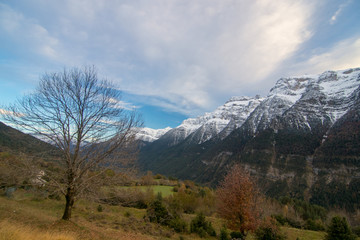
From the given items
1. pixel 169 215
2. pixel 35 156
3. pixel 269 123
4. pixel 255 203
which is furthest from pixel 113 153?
pixel 269 123

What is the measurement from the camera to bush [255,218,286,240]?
1630 centimetres

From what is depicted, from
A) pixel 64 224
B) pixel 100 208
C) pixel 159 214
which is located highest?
pixel 64 224

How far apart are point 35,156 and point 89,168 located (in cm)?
242

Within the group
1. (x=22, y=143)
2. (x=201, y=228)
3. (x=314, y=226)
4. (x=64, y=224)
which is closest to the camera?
(x=22, y=143)

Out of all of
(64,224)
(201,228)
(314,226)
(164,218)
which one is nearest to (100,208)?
(164,218)

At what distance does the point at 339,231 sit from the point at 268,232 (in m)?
8.66

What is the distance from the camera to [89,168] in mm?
9500

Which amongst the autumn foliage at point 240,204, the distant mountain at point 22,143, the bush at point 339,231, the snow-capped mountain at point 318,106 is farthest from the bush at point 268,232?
the snow-capped mountain at point 318,106

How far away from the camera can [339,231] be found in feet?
61.1

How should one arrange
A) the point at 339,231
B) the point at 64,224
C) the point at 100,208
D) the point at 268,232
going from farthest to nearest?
the point at 100,208 < the point at 339,231 < the point at 268,232 < the point at 64,224

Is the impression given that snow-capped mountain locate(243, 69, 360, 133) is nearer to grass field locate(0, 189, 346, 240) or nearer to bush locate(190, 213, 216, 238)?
grass field locate(0, 189, 346, 240)

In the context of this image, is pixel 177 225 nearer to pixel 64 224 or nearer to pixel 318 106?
pixel 64 224

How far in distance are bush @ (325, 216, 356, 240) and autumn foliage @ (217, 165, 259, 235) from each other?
9730 mm

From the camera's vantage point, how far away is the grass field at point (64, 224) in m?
7.45
